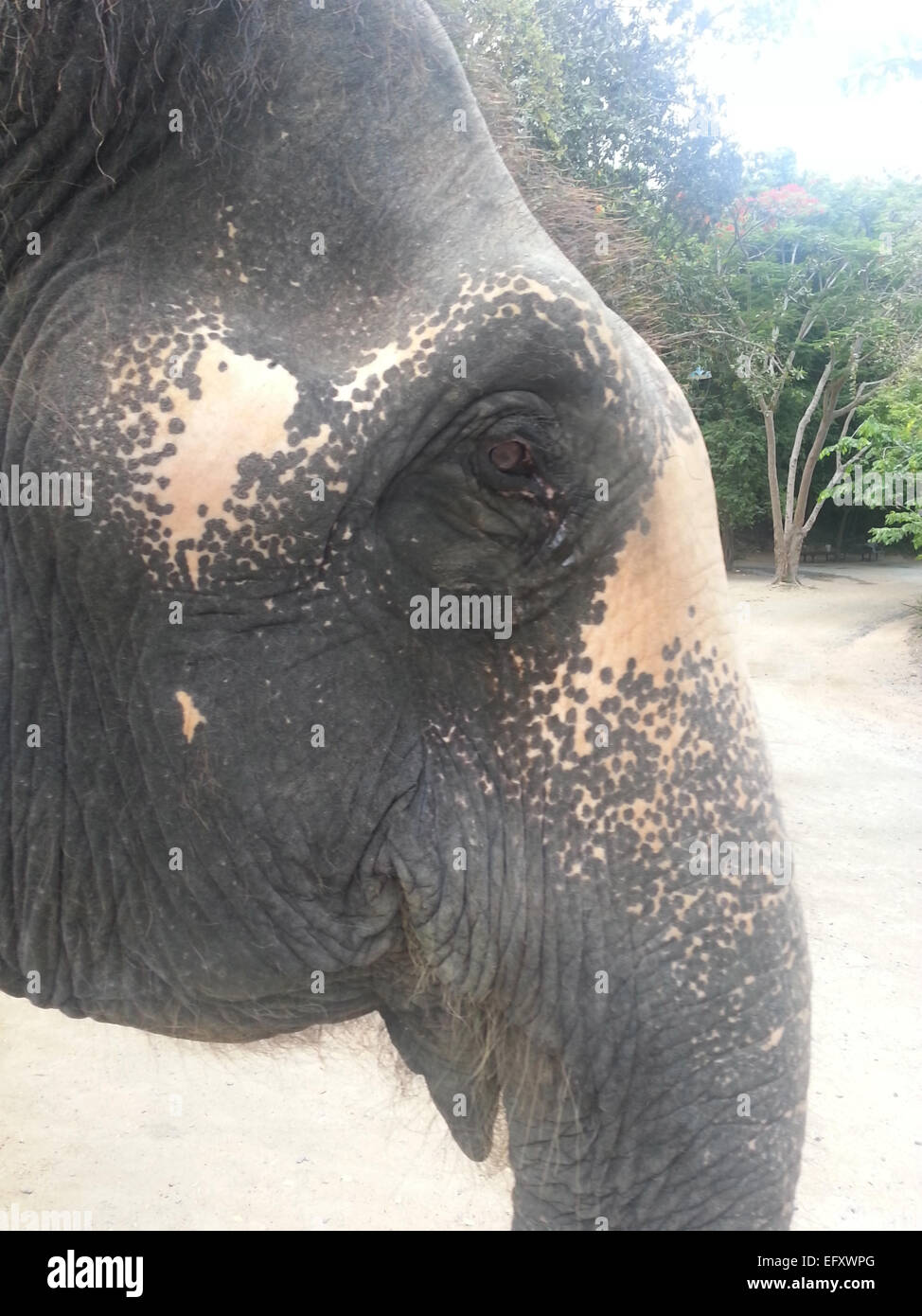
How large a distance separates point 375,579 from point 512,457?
7.8 inches

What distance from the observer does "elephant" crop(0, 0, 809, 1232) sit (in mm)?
1245

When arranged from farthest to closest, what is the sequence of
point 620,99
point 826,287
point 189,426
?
point 826,287, point 620,99, point 189,426

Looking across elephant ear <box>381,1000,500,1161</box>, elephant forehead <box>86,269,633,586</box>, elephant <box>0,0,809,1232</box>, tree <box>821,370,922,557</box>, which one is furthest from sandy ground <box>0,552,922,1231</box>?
tree <box>821,370,922,557</box>

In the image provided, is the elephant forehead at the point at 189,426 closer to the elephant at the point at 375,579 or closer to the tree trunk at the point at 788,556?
the elephant at the point at 375,579

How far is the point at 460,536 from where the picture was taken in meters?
1.28

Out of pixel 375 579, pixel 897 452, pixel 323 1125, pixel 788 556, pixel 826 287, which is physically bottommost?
pixel 323 1125

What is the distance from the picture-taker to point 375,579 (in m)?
1.28

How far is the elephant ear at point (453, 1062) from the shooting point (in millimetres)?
1454

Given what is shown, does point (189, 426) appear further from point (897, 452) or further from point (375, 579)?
point (897, 452)

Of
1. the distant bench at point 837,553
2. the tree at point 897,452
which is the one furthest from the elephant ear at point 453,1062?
the distant bench at point 837,553

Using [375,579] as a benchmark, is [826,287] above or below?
above

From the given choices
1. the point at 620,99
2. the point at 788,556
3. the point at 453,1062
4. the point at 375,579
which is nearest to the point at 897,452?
the point at 788,556

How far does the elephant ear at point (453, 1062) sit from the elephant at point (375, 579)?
116 millimetres

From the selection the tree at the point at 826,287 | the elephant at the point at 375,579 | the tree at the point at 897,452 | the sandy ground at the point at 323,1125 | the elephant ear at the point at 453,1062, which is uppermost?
the tree at the point at 826,287
